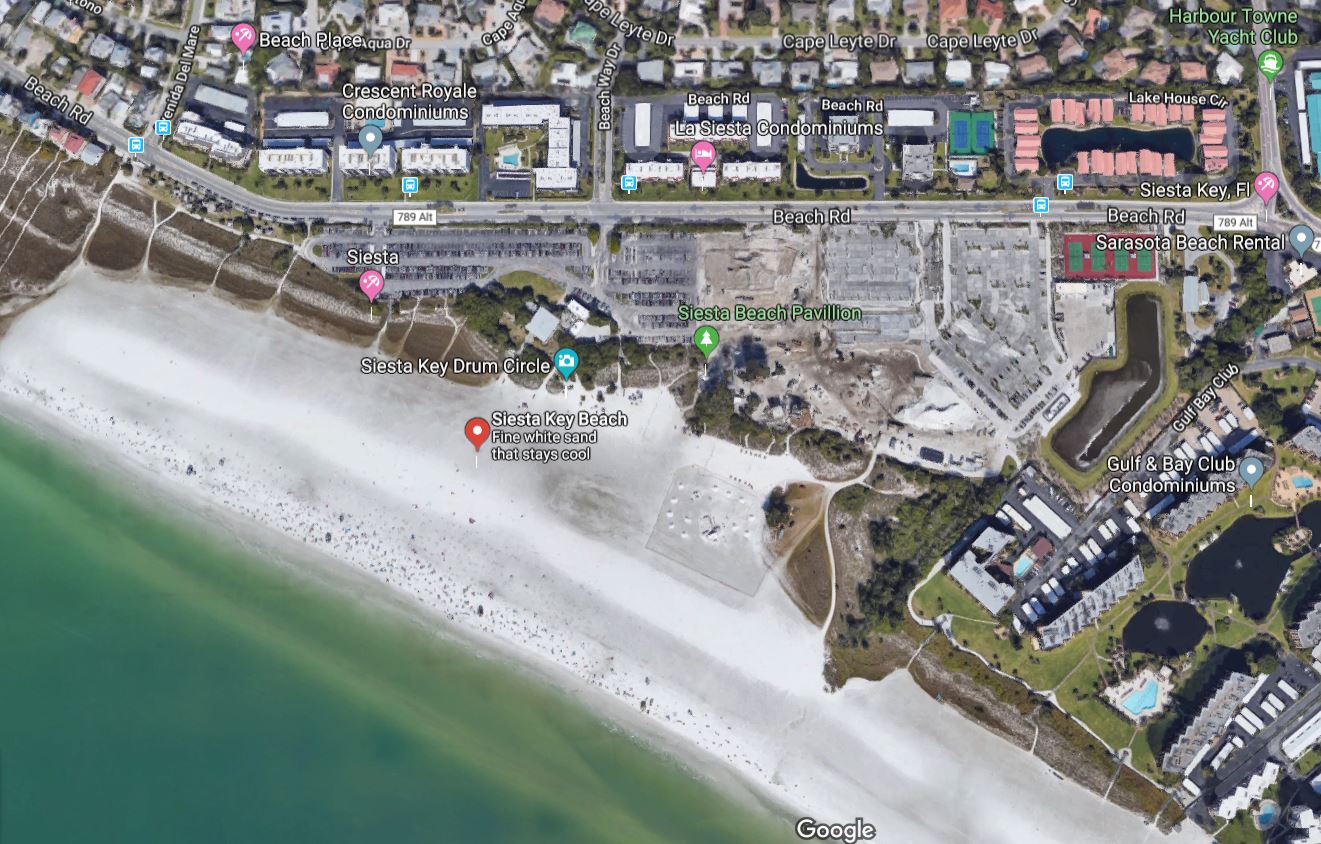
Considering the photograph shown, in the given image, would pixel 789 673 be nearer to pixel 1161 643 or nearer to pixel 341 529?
pixel 1161 643

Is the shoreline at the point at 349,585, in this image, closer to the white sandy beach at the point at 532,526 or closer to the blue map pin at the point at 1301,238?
the white sandy beach at the point at 532,526

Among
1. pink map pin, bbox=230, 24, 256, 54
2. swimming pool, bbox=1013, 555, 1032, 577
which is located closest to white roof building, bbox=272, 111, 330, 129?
→ pink map pin, bbox=230, 24, 256, 54

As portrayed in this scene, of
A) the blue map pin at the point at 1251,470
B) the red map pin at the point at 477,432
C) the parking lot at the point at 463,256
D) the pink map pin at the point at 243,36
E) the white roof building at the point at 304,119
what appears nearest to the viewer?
the blue map pin at the point at 1251,470

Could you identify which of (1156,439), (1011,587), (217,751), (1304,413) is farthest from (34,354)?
(1304,413)

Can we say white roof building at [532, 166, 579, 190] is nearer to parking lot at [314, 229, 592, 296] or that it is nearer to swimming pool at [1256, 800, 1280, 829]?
parking lot at [314, 229, 592, 296]

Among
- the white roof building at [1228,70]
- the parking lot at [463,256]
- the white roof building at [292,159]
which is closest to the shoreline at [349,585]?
the parking lot at [463,256]
